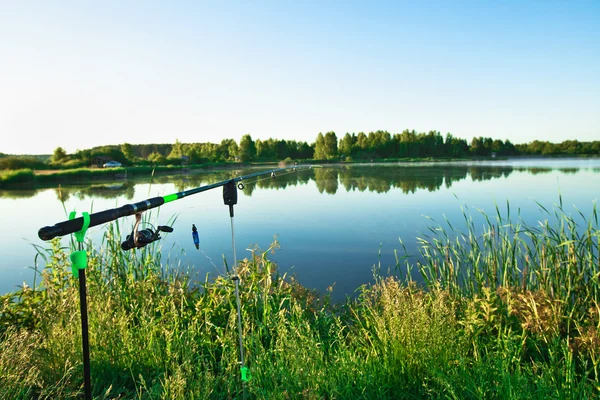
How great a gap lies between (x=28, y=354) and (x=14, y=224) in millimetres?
11646

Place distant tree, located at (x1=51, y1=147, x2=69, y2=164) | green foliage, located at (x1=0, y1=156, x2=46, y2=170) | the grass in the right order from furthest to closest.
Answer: distant tree, located at (x1=51, y1=147, x2=69, y2=164), green foliage, located at (x1=0, y1=156, x2=46, y2=170), the grass

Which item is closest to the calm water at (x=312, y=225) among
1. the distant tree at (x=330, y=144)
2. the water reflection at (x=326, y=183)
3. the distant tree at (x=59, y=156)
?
the water reflection at (x=326, y=183)

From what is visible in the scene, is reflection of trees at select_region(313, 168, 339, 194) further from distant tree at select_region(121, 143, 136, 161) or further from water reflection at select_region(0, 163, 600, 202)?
distant tree at select_region(121, 143, 136, 161)

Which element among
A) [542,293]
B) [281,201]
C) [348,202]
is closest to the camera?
[542,293]

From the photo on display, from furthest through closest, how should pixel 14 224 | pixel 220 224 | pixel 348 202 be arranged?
pixel 348 202 → pixel 14 224 → pixel 220 224

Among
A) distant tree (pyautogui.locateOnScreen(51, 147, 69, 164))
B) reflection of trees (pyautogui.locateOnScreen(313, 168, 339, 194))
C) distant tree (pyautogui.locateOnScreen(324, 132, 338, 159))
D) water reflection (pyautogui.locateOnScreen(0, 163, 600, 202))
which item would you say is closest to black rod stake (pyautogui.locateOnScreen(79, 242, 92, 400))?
water reflection (pyautogui.locateOnScreen(0, 163, 600, 202))

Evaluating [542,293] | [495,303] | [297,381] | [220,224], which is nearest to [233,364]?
[297,381]

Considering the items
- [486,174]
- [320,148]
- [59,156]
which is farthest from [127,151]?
[486,174]

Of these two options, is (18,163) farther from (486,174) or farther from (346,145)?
(346,145)

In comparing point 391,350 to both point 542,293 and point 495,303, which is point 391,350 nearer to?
point 495,303

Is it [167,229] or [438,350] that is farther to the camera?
[438,350]

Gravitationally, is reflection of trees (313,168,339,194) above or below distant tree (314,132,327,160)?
below

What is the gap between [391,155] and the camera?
80.6 meters

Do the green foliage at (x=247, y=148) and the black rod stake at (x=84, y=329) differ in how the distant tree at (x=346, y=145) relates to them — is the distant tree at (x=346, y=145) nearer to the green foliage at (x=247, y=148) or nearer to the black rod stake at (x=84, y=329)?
the green foliage at (x=247, y=148)
